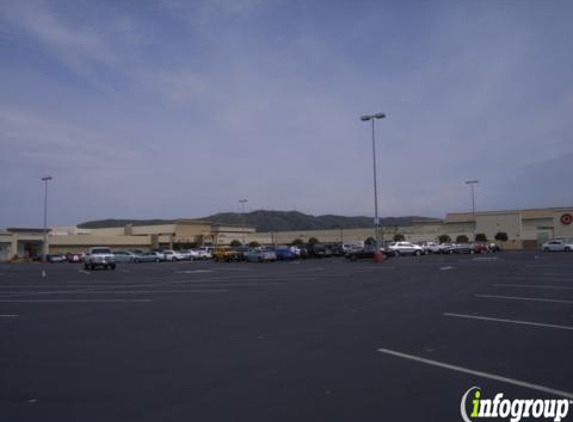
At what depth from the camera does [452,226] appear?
110 meters

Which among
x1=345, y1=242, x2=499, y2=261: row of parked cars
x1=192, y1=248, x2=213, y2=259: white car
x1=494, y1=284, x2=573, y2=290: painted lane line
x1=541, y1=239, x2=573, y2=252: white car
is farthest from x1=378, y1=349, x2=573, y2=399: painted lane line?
x1=192, y1=248, x2=213, y2=259: white car

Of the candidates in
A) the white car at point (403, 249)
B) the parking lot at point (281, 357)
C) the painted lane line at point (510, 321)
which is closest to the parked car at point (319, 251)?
the white car at point (403, 249)

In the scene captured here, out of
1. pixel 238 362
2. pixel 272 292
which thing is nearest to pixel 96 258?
pixel 272 292

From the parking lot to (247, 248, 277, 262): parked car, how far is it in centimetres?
3552

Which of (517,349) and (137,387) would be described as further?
(517,349)

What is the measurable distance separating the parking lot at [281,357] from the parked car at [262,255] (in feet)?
117

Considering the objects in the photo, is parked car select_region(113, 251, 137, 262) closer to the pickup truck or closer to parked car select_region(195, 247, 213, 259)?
parked car select_region(195, 247, 213, 259)

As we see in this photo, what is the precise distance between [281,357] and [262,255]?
44162 mm

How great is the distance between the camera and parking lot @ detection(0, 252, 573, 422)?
652cm

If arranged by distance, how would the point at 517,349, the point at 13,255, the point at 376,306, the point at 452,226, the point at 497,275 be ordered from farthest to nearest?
the point at 452,226, the point at 13,255, the point at 497,275, the point at 376,306, the point at 517,349

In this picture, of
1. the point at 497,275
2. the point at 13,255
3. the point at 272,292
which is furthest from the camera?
the point at 13,255

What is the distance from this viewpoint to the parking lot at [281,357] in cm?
652

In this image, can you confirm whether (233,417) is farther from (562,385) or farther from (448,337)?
(448,337)

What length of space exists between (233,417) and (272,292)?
547 inches
